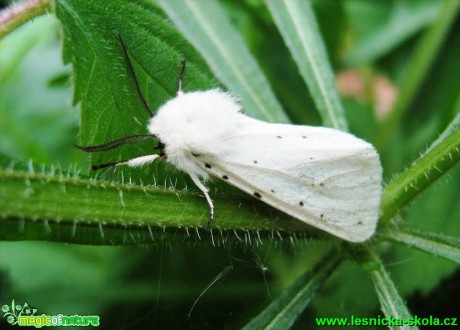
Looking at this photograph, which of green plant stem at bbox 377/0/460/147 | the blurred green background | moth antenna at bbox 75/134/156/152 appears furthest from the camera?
green plant stem at bbox 377/0/460/147

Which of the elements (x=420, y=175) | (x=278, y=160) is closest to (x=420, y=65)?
(x=420, y=175)

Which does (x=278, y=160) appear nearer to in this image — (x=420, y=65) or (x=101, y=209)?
(x=101, y=209)

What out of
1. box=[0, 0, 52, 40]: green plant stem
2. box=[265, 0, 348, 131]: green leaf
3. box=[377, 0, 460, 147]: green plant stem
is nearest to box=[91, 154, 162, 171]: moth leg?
box=[0, 0, 52, 40]: green plant stem

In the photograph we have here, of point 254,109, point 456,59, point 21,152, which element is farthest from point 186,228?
point 456,59

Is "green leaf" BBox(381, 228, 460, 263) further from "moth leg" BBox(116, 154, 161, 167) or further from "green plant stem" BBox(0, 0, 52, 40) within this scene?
"green plant stem" BBox(0, 0, 52, 40)

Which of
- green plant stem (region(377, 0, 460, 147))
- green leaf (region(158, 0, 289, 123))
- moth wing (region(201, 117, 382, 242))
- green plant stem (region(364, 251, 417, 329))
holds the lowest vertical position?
green plant stem (region(364, 251, 417, 329))

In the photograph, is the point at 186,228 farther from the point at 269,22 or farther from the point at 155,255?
the point at 269,22

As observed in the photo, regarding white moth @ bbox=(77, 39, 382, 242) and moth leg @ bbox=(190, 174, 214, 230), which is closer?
moth leg @ bbox=(190, 174, 214, 230)
